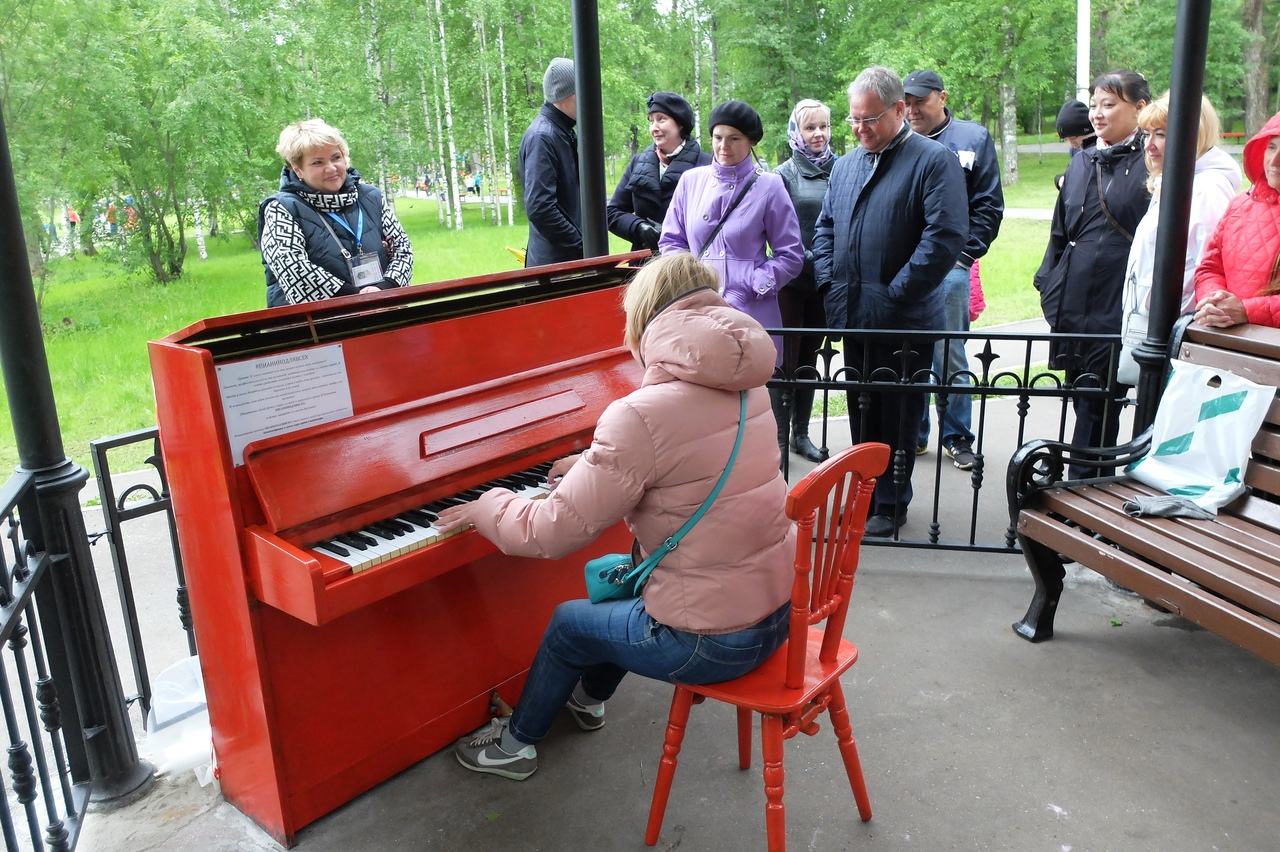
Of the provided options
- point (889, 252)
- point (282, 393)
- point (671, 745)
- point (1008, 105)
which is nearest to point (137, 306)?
point (889, 252)

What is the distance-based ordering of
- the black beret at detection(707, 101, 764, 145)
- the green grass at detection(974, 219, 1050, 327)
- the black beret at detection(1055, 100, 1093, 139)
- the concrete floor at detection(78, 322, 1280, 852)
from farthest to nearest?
1. the green grass at detection(974, 219, 1050, 327)
2. the black beret at detection(1055, 100, 1093, 139)
3. the black beret at detection(707, 101, 764, 145)
4. the concrete floor at detection(78, 322, 1280, 852)

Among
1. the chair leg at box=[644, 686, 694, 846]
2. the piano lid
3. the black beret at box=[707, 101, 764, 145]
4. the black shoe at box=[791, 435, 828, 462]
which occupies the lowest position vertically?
the black shoe at box=[791, 435, 828, 462]

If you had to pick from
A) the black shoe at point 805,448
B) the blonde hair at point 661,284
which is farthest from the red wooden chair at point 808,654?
the black shoe at point 805,448

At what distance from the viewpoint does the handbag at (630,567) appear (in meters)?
2.11

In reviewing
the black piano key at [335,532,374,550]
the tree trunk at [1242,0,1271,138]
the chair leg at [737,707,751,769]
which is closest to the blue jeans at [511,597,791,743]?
the chair leg at [737,707,751,769]

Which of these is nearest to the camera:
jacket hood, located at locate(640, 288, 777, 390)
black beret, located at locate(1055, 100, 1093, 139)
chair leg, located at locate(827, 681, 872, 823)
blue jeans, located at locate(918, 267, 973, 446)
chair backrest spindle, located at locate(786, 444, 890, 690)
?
chair backrest spindle, located at locate(786, 444, 890, 690)

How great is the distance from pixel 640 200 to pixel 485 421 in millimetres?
3009

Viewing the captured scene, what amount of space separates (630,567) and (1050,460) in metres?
1.82

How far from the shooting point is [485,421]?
8.66 feet

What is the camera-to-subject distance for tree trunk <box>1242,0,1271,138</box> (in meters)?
21.3

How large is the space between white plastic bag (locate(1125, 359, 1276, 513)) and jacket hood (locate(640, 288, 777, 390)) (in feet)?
6.23

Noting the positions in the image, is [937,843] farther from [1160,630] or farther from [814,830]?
[1160,630]

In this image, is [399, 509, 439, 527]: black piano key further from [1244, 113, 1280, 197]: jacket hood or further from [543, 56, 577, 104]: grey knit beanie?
[543, 56, 577, 104]: grey knit beanie

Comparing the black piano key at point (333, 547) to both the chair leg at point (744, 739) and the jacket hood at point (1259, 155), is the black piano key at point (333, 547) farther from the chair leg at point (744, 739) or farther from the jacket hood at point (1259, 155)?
the jacket hood at point (1259, 155)
